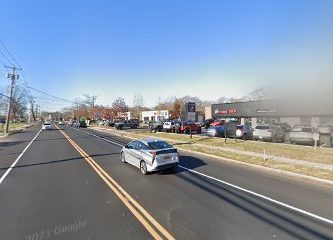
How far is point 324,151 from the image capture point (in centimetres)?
1883

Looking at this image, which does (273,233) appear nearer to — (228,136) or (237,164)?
(237,164)

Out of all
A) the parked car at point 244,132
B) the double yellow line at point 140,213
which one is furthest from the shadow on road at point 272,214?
the parked car at point 244,132

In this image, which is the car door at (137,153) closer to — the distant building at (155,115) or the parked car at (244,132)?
the parked car at (244,132)

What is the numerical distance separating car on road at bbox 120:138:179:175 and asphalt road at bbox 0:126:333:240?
381mm

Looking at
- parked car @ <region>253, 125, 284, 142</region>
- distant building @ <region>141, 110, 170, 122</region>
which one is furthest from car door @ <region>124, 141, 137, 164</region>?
distant building @ <region>141, 110, 170, 122</region>

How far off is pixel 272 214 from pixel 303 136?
60.9 ft

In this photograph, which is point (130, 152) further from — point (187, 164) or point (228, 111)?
point (228, 111)

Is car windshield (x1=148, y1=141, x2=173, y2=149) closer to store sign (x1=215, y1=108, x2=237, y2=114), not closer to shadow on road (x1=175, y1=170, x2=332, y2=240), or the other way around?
shadow on road (x1=175, y1=170, x2=332, y2=240)

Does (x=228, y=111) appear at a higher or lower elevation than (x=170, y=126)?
higher

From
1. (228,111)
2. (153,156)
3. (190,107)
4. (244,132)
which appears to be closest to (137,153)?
(153,156)

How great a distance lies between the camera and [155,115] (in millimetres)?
112625

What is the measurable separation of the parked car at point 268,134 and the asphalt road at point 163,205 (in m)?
13.8

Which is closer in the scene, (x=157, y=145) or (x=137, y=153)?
(x=157, y=145)

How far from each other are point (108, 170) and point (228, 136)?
1872cm
